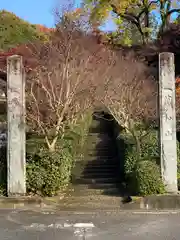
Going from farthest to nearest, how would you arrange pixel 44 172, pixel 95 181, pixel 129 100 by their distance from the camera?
pixel 129 100 < pixel 95 181 < pixel 44 172

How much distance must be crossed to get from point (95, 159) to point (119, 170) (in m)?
1.90

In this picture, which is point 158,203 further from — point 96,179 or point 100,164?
point 100,164

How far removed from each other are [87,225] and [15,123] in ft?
11.9

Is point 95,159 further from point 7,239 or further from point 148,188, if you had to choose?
point 7,239

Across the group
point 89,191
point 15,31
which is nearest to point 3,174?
point 89,191

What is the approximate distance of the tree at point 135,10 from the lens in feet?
97.2


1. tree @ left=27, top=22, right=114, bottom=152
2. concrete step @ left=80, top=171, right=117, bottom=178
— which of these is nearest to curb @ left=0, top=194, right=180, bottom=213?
tree @ left=27, top=22, right=114, bottom=152

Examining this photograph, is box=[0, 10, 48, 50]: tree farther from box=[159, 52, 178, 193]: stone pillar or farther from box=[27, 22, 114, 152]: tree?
box=[159, 52, 178, 193]: stone pillar

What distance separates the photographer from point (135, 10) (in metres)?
31.3

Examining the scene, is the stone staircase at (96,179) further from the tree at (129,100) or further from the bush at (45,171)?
the tree at (129,100)

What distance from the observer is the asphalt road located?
23.3 feet

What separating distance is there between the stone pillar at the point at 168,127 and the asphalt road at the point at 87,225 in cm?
137

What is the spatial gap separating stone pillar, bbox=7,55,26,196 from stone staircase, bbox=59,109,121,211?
1434 millimetres

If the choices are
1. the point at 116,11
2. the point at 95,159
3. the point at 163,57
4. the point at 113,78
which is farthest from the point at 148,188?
the point at 116,11
